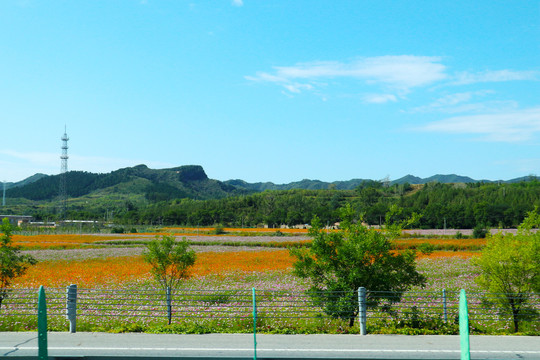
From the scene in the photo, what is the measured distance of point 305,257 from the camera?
42.6 ft

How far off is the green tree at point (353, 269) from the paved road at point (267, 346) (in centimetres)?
183

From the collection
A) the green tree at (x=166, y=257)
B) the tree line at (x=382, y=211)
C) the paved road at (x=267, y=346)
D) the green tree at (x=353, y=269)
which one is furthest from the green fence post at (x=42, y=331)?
the tree line at (x=382, y=211)

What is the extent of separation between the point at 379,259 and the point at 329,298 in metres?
1.86

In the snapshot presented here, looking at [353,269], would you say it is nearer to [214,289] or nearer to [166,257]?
[166,257]

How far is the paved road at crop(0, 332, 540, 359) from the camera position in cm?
888

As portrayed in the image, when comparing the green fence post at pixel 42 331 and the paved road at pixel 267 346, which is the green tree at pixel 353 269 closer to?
the paved road at pixel 267 346

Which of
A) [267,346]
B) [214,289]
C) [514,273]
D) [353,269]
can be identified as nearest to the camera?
[267,346]

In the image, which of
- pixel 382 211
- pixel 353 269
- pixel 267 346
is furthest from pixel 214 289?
pixel 382 211

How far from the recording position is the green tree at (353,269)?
40.1ft

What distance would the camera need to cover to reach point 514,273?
12992 millimetres

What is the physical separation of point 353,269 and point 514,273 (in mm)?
5043

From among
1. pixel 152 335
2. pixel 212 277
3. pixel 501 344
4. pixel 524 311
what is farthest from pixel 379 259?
pixel 212 277

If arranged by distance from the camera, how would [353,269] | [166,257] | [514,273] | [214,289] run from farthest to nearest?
[214,289] → [166,257] → [514,273] → [353,269]

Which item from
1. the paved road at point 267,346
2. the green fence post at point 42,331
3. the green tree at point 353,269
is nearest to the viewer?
the green fence post at point 42,331
